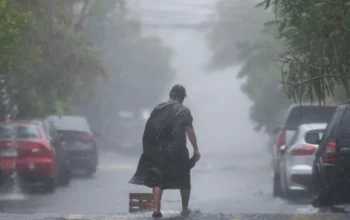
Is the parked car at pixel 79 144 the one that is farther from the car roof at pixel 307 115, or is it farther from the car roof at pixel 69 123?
the car roof at pixel 307 115

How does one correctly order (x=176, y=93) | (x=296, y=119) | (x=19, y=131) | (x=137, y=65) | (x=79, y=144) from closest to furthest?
(x=176, y=93) < (x=19, y=131) < (x=296, y=119) < (x=79, y=144) < (x=137, y=65)

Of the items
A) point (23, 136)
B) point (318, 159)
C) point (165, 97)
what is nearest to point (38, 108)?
point (23, 136)

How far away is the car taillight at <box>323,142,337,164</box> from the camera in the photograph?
44.1ft

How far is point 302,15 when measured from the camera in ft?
36.8

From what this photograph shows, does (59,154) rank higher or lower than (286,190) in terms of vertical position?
higher

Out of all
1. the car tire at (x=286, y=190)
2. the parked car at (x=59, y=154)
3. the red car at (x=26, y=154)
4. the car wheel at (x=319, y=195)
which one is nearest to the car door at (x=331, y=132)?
the car wheel at (x=319, y=195)

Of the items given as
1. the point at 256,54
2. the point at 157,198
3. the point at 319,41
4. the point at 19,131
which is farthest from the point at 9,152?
the point at 256,54

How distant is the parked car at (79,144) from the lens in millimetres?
27719

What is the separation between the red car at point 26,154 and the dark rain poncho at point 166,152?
27.8 feet

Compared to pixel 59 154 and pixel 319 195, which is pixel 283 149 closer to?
pixel 59 154

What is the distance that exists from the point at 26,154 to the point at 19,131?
539 millimetres

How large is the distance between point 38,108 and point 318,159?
12.4 meters

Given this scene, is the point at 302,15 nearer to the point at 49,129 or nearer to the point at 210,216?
the point at 210,216

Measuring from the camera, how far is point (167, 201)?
1842 centimetres
